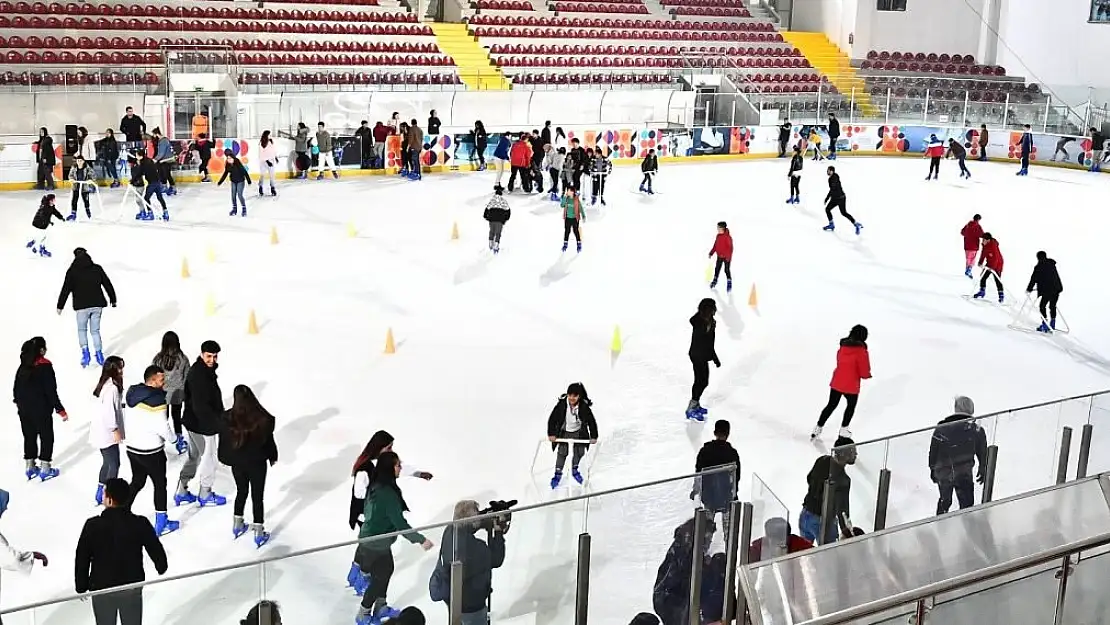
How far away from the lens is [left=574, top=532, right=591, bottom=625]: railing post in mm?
6426

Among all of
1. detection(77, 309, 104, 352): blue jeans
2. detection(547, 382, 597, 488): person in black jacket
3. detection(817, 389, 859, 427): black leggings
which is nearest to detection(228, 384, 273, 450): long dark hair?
detection(547, 382, 597, 488): person in black jacket

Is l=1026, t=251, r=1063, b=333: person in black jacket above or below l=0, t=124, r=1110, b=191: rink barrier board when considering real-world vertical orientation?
below

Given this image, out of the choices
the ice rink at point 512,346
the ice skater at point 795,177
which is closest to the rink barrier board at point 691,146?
the ice rink at point 512,346

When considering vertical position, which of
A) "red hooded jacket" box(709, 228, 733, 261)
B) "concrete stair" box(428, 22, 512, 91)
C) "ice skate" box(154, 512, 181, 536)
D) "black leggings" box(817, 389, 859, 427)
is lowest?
"ice skate" box(154, 512, 181, 536)

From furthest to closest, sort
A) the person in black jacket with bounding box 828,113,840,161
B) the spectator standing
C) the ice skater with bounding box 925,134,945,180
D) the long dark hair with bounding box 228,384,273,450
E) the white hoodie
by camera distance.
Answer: the person in black jacket with bounding box 828,113,840,161, the ice skater with bounding box 925,134,945,180, the spectator standing, the white hoodie, the long dark hair with bounding box 228,384,273,450

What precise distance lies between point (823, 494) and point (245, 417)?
13.2 ft

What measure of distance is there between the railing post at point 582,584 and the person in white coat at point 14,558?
3.44 m

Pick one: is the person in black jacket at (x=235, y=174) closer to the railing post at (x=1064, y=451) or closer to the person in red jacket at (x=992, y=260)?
the person in red jacket at (x=992, y=260)

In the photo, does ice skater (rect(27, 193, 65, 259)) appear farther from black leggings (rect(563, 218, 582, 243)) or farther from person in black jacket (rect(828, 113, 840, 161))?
person in black jacket (rect(828, 113, 840, 161))

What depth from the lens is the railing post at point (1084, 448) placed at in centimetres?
841

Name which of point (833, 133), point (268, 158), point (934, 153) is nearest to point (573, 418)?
point (268, 158)

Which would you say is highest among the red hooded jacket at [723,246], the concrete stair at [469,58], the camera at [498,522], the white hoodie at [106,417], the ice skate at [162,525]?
the concrete stair at [469,58]

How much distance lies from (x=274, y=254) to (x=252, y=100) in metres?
9.67

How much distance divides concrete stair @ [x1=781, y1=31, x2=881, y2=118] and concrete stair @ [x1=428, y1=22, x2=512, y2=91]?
37.8 ft
